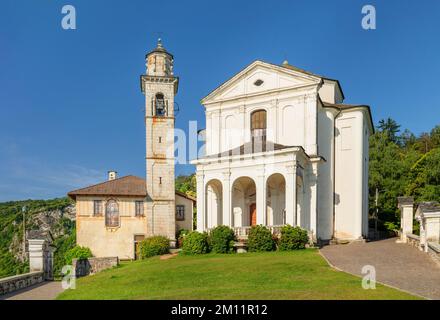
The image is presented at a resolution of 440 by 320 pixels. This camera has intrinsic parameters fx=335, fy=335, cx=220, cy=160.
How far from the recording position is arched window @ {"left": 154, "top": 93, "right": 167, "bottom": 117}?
27962mm

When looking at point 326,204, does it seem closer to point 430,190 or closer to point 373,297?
point 430,190

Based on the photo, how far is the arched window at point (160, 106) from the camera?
2796 cm

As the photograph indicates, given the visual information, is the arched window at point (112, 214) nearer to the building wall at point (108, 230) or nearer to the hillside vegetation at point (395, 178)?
the building wall at point (108, 230)

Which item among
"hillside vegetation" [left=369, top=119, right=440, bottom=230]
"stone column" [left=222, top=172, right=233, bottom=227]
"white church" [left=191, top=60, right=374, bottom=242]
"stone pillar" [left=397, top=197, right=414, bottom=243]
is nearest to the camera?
"stone pillar" [left=397, top=197, right=414, bottom=243]

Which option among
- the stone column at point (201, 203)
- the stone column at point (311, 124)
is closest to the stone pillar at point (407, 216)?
the stone column at point (311, 124)

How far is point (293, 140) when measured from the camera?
78.0 ft

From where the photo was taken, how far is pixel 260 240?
19094mm

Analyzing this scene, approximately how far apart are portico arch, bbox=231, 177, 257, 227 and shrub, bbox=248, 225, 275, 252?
17.2 ft

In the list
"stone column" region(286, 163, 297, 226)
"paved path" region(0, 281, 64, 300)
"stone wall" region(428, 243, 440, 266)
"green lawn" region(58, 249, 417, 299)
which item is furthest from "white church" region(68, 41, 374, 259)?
"paved path" region(0, 281, 64, 300)

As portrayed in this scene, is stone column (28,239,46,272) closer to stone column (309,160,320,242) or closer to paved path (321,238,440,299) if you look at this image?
paved path (321,238,440,299)

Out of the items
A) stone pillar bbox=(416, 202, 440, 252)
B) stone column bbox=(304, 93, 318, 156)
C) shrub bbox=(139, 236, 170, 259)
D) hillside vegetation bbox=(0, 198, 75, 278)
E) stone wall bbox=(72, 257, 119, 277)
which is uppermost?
stone column bbox=(304, 93, 318, 156)

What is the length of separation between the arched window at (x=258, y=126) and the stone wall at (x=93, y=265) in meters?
13.1

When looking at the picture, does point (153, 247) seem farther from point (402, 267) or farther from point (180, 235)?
point (402, 267)
